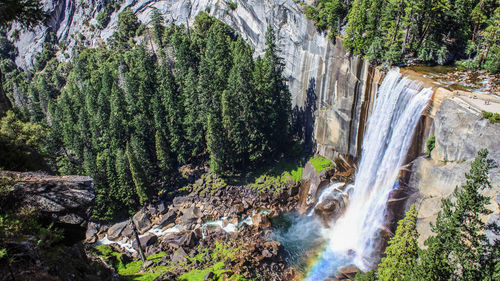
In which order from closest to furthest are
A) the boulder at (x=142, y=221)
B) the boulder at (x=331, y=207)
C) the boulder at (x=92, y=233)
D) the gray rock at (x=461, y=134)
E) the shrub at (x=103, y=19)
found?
the gray rock at (x=461, y=134), the boulder at (x=331, y=207), the boulder at (x=92, y=233), the boulder at (x=142, y=221), the shrub at (x=103, y=19)

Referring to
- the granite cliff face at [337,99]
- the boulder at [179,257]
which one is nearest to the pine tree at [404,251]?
the granite cliff face at [337,99]

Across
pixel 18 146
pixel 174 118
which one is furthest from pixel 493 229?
pixel 174 118

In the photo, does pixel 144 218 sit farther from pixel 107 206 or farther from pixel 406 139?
pixel 406 139

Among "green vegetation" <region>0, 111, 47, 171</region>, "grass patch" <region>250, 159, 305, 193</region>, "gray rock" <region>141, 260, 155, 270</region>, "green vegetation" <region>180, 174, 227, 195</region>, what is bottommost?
"gray rock" <region>141, 260, 155, 270</region>

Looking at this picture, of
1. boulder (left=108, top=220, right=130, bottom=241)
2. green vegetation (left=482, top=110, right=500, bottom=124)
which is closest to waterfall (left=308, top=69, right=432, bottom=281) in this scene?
green vegetation (left=482, top=110, right=500, bottom=124)

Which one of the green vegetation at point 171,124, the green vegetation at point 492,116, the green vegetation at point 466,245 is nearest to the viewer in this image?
the green vegetation at point 466,245

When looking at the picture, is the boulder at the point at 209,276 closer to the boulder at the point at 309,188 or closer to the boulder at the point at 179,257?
the boulder at the point at 179,257

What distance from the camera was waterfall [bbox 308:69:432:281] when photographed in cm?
3738

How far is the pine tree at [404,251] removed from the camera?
83.7 ft

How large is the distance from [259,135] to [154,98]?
879 inches

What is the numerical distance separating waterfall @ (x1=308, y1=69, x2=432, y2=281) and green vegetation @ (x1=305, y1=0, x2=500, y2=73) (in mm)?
7046

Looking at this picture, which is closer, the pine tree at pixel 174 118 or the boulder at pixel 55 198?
the boulder at pixel 55 198

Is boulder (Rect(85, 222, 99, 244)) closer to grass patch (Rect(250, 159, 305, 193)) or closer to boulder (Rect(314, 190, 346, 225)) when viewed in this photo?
grass patch (Rect(250, 159, 305, 193))

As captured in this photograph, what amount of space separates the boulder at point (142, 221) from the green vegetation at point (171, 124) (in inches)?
64.8
